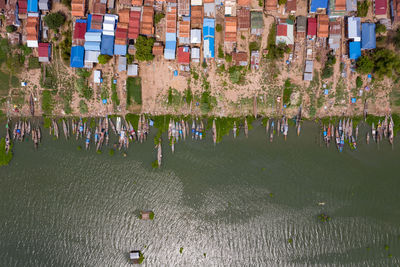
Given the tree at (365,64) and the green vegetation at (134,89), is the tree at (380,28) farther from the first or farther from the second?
the green vegetation at (134,89)

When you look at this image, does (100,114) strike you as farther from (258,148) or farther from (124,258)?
(258,148)

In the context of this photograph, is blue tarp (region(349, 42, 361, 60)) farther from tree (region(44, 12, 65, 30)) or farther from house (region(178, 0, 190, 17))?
tree (region(44, 12, 65, 30))

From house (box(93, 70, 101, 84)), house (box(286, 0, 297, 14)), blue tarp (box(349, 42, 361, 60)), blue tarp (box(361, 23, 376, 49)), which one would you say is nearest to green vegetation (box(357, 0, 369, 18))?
blue tarp (box(361, 23, 376, 49))

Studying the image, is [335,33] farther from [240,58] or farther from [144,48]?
[144,48]

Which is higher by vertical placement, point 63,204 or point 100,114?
point 100,114

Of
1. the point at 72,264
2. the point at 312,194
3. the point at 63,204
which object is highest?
the point at 312,194

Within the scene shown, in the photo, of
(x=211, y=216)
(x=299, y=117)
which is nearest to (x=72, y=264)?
(x=211, y=216)
